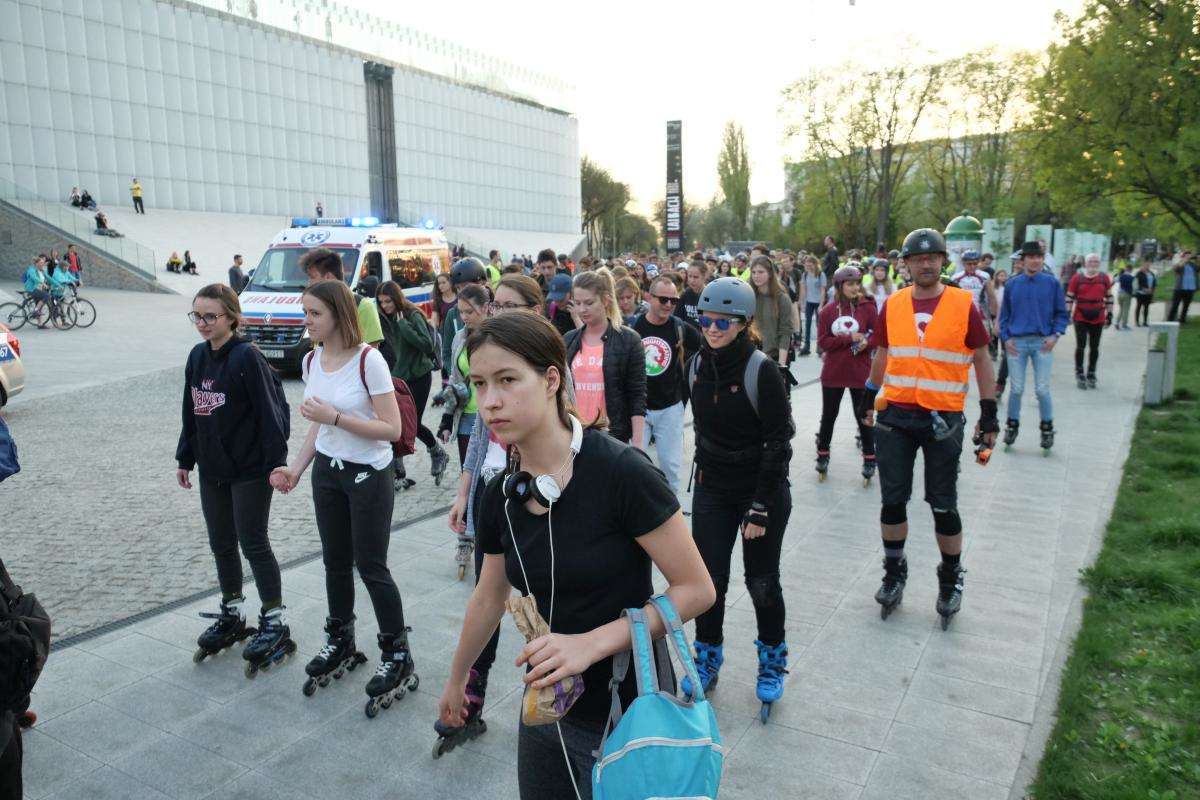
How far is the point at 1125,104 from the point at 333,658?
22074 millimetres

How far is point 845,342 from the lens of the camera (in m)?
8.02

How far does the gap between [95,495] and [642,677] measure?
770 cm

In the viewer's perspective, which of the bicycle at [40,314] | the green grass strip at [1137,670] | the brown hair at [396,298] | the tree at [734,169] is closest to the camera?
the green grass strip at [1137,670]

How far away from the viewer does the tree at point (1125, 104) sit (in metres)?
18.9

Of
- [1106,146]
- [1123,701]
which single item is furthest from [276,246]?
[1106,146]

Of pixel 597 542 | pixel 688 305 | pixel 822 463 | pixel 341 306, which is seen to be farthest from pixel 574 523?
pixel 688 305

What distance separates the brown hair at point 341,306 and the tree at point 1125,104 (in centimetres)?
1974

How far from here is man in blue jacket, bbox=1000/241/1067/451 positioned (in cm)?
905

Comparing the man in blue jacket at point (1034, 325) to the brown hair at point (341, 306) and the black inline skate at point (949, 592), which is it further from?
the brown hair at point (341, 306)

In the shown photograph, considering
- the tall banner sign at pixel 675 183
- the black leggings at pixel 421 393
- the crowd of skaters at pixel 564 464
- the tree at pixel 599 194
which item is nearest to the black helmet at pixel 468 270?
the crowd of skaters at pixel 564 464

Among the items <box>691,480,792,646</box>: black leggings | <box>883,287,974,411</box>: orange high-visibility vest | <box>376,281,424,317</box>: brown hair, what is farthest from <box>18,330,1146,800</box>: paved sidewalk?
<box>376,281,424,317</box>: brown hair

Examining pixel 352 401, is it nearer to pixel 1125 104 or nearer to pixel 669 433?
pixel 669 433

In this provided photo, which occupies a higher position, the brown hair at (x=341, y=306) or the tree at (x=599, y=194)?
the tree at (x=599, y=194)

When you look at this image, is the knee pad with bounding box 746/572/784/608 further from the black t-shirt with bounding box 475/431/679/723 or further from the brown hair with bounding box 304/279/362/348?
the brown hair with bounding box 304/279/362/348
